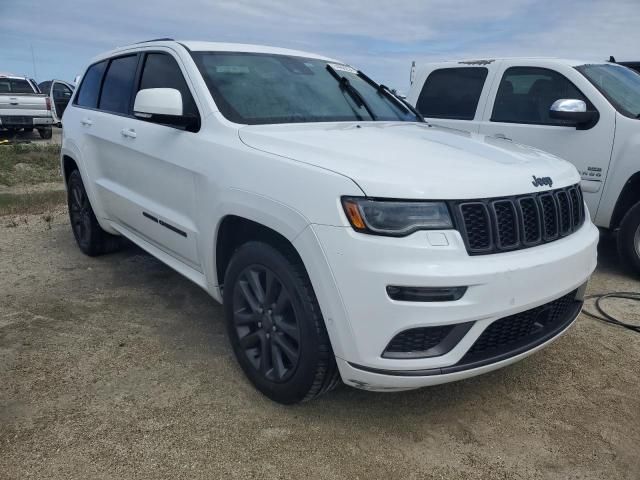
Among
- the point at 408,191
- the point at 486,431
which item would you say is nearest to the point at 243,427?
the point at 486,431

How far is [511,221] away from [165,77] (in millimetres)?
2411

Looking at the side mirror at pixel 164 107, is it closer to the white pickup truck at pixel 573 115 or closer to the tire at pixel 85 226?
the tire at pixel 85 226

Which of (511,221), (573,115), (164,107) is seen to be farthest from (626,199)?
(164,107)

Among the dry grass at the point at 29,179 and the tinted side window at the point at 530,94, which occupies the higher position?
the tinted side window at the point at 530,94

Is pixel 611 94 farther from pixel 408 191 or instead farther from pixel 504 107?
pixel 408 191

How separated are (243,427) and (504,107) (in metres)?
4.19

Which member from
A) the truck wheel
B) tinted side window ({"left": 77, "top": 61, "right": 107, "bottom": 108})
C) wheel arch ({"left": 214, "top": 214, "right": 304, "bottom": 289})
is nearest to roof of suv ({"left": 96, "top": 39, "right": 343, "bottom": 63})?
tinted side window ({"left": 77, "top": 61, "right": 107, "bottom": 108})

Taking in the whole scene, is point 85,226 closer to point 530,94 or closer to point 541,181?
point 541,181

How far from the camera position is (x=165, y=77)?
3.65m

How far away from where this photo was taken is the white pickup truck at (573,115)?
15.4 feet

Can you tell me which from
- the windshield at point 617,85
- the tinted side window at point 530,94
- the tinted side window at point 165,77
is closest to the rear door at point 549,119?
the tinted side window at point 530,94

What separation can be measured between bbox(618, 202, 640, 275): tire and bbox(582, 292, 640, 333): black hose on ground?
0.45 metres

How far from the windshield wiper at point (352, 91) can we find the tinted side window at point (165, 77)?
1.03 m

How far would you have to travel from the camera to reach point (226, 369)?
3.15 metres
